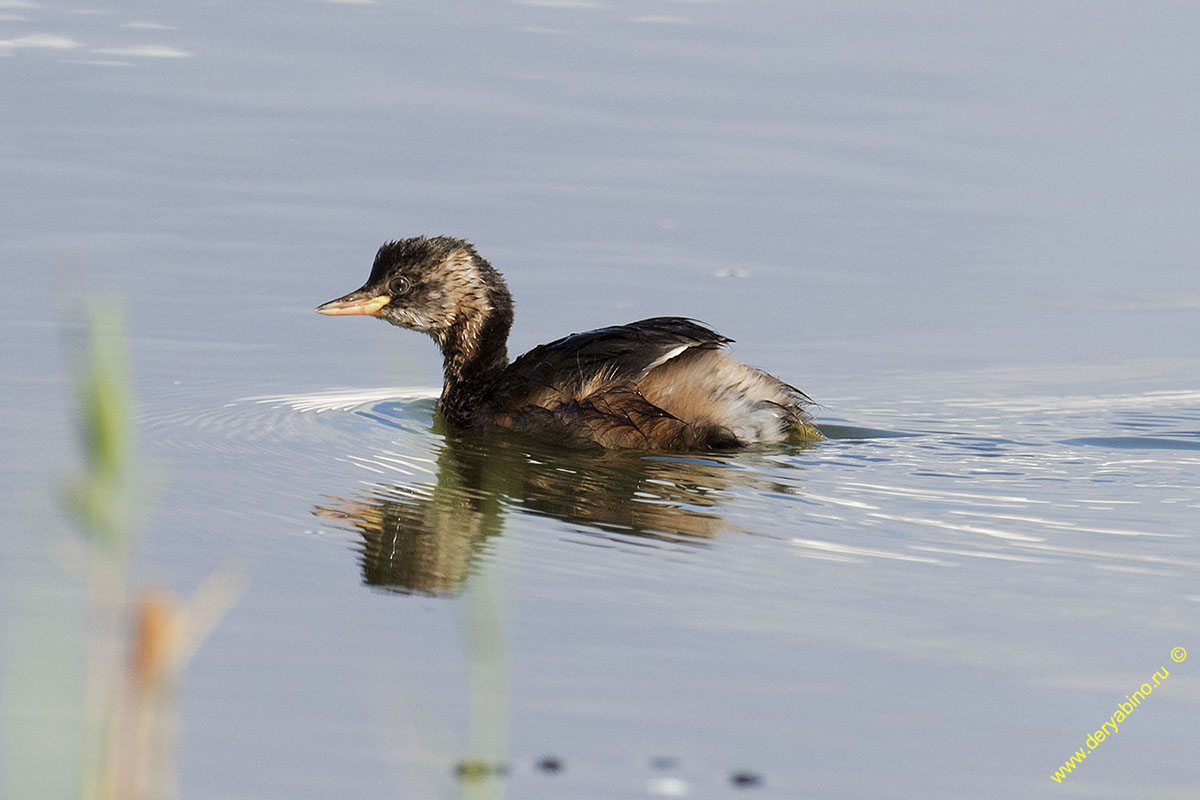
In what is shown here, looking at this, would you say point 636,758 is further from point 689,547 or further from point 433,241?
point 433,241

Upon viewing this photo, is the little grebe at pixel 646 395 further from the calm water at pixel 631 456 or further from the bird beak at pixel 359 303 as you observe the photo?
the bird beak at pixel 359 303

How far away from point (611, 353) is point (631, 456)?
0.43m

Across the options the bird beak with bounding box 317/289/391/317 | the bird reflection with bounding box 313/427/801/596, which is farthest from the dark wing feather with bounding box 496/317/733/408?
the bird beak with bounding box 317/289/391/317

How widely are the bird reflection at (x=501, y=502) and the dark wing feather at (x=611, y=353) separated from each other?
270 mm

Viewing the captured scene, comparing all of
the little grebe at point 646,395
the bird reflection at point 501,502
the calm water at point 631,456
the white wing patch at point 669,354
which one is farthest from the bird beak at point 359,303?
the white wing patch at point 669,354

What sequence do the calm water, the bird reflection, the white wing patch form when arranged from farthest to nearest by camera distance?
the white wing patch < the bird reflection < the calm water

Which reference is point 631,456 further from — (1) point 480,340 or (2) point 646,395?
(1) point 480,340

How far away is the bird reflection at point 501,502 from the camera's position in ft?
20.0

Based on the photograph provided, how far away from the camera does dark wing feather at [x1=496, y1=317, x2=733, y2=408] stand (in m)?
7.95

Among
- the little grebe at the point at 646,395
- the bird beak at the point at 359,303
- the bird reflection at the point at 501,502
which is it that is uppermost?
the bird beak at the point at 359,303

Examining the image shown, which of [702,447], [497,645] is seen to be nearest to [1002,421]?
[702,447]

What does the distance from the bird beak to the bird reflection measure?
1085 mm

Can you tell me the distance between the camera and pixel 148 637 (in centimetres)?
234

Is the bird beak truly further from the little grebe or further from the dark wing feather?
the dark wing feather
